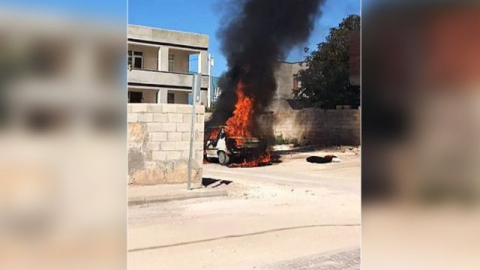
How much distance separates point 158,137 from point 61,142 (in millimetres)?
3433

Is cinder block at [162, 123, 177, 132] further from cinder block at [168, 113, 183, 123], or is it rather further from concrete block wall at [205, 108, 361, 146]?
concrete block wall at [205, 108, 361, 146]

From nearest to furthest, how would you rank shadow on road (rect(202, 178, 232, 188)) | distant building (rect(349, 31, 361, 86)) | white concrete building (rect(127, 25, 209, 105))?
distant building (rect(349, 31, 361, 86)) → shadow on road (rect(202, 178, 232, 188)) → white concrete building (rect(127, 25, 209, 105))

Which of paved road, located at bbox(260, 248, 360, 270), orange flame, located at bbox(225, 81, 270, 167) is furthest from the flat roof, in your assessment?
paved road, located at bbox(260, 248, 360, 270)

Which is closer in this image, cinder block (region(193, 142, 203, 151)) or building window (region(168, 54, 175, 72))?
cinder block (region(193, 142, 203, 151))

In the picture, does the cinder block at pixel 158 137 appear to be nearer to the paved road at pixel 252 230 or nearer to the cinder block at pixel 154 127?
the cinder block at pixel 154 127

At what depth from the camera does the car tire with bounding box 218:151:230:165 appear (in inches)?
297

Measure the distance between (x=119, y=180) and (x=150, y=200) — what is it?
9.98 feet

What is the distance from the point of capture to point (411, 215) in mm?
1486

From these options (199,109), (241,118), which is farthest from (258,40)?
(199,109)

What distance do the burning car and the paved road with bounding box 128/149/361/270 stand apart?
218 cm

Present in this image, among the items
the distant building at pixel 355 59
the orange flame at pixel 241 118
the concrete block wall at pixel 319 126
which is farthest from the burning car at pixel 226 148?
the distant building at pixel 355 59

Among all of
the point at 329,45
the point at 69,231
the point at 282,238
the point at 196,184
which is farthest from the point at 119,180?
the point at 329,45

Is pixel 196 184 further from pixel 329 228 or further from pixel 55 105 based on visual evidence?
pixel 55 105

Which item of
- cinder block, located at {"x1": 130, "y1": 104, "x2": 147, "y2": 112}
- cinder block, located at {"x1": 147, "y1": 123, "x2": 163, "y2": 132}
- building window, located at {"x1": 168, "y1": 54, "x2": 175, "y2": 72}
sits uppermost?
building window, located at {"x1": 168, "y1": 54, "x2": 175, "y2": 72}
